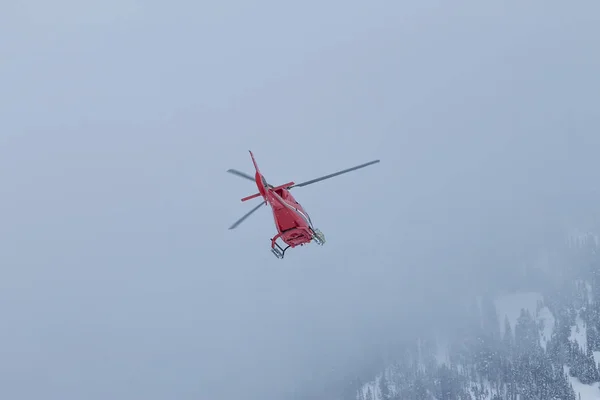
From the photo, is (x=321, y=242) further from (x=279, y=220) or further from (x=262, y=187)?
(x=262, y=187)

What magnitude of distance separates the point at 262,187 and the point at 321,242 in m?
11.1

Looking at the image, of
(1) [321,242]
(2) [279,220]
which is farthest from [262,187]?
(1) [321,242]

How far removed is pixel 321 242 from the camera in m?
72.1

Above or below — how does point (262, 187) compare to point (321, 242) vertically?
above

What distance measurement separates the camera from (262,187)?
6806 cm

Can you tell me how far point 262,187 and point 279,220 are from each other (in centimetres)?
522

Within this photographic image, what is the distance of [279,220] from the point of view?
7044 centimetres

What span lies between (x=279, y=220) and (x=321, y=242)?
6409 mm
